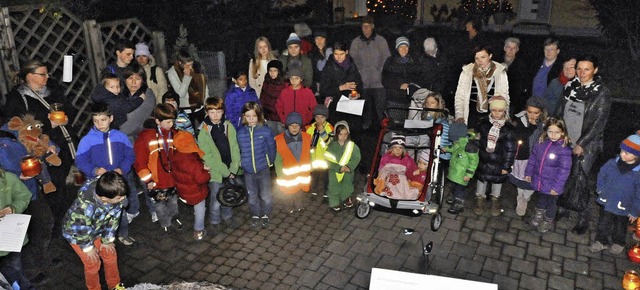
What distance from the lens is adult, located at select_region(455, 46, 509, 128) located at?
7.12 metres

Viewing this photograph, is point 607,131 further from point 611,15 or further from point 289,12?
point 289,12

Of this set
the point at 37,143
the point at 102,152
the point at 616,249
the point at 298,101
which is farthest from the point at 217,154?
the point at 616,249

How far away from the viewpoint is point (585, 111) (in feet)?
20.6

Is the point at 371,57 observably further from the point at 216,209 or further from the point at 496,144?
the point at 216,209

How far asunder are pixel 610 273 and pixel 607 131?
5.53m

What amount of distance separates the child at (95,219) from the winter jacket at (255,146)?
1.96 metres

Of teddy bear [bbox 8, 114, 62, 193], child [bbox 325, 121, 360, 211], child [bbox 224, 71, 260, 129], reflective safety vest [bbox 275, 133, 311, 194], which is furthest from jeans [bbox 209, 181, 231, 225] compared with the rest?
teddy bear [bbox 8, 114, 62, 193]

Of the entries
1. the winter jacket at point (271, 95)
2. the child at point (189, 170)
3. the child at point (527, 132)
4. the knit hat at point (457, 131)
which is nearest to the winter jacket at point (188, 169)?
the child at point (189, 170)

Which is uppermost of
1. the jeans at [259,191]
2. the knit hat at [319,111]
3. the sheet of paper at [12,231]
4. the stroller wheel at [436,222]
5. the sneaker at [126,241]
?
the knit hat at [319,111]

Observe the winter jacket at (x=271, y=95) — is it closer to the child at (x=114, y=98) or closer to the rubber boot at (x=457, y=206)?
the child at (x=114, y=98)

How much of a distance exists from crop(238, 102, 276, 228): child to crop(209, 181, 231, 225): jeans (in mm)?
408

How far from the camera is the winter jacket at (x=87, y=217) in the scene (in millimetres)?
4648

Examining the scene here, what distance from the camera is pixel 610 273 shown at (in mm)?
5613

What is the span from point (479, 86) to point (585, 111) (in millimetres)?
1510
